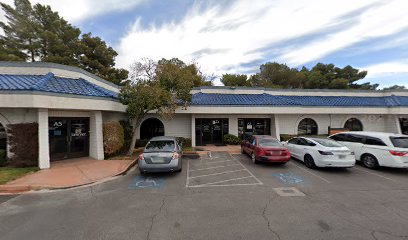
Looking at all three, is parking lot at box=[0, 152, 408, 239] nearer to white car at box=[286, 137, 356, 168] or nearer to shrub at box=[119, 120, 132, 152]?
white car at box=[286, 137, 356, 168]

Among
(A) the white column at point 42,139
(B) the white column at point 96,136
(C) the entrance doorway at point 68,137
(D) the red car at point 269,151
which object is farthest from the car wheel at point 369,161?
(A) the white column at point 42,139

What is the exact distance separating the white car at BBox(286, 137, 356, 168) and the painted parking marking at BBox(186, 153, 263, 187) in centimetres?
326

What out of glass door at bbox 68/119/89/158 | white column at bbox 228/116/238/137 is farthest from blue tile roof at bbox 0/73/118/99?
white column at bbox 228/116/238/137

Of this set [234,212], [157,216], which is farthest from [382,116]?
[157,216]

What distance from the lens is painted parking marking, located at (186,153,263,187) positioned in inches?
304

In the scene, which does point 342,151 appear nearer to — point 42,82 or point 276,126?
point 276,126

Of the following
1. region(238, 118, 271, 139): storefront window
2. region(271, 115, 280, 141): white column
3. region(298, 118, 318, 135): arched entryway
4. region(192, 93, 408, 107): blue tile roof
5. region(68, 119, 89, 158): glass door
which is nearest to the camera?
region(68, 119, 89, 158): glass door

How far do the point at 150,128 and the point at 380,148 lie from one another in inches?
589

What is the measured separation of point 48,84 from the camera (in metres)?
9.88

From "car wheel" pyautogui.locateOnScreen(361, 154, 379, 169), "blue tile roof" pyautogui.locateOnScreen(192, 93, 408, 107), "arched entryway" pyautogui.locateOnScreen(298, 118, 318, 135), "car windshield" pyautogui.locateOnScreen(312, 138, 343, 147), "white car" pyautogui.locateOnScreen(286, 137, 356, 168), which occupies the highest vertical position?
"blue tile roof" pyautogui.locateOnScreen(192, 93, 408, 107)

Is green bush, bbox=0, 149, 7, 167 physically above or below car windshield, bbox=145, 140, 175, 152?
below

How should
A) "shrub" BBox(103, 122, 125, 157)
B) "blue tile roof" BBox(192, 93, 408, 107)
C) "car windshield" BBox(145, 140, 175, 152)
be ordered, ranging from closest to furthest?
"car windshield" BBox(145, 140, 175, 152) → "shrub" BBox(103, 122, 125, 157) → "blue tile roof" BBox(192, 93, 408, 107)

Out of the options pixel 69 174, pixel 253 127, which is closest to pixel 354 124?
pixel 253 127

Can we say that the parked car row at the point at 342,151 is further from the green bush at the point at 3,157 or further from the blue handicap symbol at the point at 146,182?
the green bush at the point at 3,157
